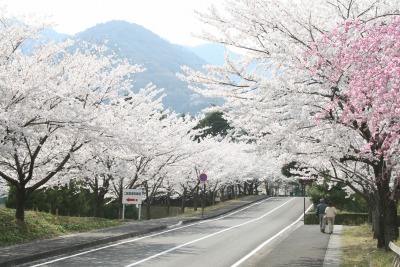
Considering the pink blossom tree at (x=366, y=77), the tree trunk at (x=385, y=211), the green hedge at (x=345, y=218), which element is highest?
the pink blossom tree at (x=366, y=77)

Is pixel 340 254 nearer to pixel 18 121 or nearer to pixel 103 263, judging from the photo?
pixel 103 263

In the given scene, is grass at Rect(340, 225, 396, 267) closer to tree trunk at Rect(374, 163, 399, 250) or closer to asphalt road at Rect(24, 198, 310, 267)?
tree trunk at Rect(374, 163, 399, 250)

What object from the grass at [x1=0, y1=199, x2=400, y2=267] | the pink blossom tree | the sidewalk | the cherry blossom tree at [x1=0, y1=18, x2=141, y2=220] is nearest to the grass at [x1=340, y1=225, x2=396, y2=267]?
the grass at [x1=0, y1=199, x2=400, y2=267]

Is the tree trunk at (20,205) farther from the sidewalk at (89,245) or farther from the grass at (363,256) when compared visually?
the grass at (363,256)

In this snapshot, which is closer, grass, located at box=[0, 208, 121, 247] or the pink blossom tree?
the pink blossom tree

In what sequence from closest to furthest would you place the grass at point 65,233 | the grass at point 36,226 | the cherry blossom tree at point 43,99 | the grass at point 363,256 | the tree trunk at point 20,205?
the grass at point 363,256
the grass at point 65,233
the cherry blossom tree at point 43,99
the grass at point 36,226
the tree trunk at point 20,205

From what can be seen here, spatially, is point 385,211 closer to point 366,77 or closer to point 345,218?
point 366,77

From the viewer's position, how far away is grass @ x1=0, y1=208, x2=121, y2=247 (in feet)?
53.2

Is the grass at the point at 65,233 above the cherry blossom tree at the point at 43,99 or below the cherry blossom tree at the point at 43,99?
below

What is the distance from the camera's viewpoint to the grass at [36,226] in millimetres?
16219

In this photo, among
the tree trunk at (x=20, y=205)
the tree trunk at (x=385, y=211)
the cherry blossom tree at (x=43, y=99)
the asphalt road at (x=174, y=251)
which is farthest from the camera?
the tree trunk at (x=20, y=205)

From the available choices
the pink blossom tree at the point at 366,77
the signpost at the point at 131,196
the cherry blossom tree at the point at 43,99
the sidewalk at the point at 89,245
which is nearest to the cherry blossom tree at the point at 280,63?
the pink blossom tree at the point at 366,77

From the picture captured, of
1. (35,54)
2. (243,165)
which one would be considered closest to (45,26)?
(35,54)

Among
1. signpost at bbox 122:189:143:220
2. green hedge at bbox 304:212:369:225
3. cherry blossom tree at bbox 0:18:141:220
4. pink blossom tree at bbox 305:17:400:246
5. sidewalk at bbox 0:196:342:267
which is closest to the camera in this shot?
pink blossom tree at bbox 305:17:400:246
